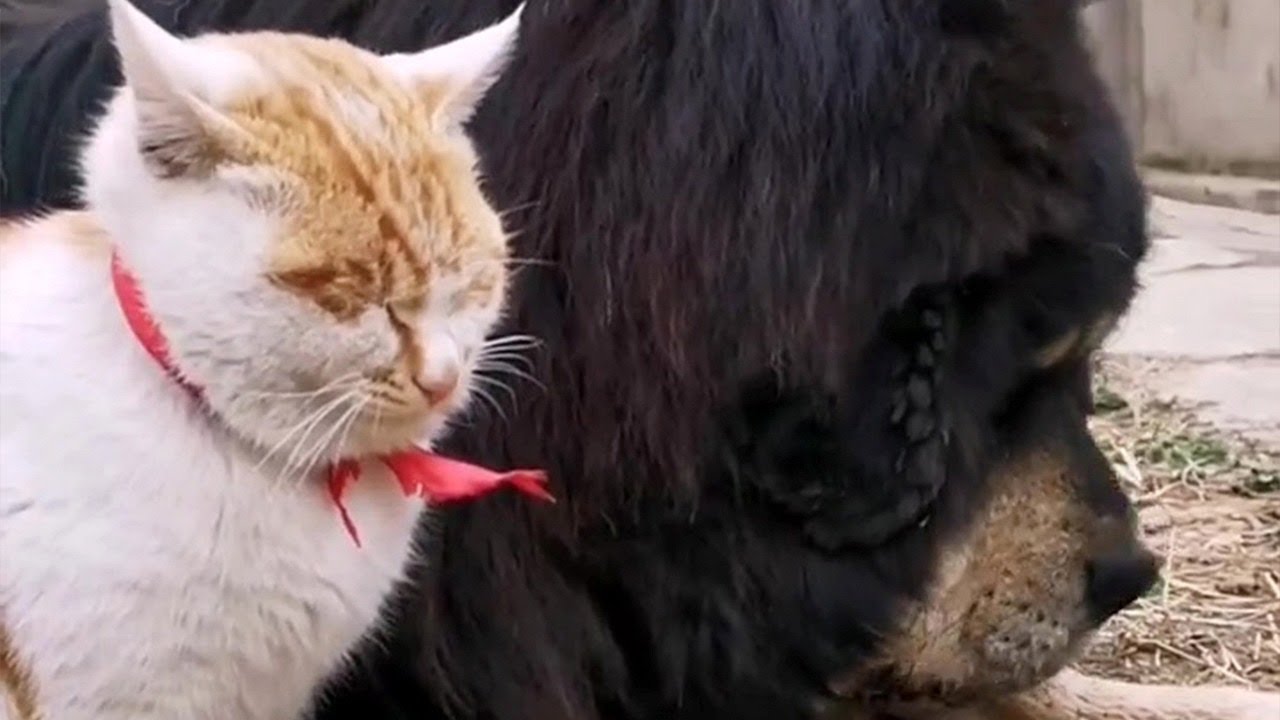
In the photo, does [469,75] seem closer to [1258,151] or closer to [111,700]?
[111,700]

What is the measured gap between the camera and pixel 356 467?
1149mm

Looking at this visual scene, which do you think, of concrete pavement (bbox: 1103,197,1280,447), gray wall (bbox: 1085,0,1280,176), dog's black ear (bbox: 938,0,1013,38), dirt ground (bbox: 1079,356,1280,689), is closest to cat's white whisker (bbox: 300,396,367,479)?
dog's black ear (bbox: 938,0,1013,38)

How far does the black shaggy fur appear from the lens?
4.69 feet

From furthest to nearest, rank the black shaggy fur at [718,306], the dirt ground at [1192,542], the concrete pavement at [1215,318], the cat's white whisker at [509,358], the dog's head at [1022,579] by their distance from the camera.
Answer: the concrete pavement at [1215,318] → the dirt ground at [1192,542] → the dog's head at [1022,579] → the black shaggy fur at [718,306] → the cat's white whisker at [509,358]

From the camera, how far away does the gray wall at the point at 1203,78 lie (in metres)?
4.68

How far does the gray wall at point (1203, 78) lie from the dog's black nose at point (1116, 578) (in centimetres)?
308

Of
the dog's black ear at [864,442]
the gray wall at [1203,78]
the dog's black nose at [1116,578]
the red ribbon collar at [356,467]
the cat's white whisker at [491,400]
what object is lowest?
the gray wall at [1203,78]

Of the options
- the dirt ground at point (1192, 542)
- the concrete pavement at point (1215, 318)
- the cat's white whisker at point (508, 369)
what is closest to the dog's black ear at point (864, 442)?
the cat's white whisker at point (508, 369)

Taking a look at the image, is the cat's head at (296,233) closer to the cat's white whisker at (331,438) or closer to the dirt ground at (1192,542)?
the cat's white whisker at (331,438)

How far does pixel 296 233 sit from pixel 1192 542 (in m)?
1.85

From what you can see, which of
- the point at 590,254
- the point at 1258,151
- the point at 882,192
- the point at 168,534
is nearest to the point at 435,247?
the point at 168,534

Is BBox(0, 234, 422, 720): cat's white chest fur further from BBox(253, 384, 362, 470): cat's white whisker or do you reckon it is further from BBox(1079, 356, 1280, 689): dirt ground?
BBox(1079, 356, 1280, 689): dirt ground

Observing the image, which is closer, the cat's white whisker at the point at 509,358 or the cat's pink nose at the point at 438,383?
the cat's pink nose at the point at 438,383

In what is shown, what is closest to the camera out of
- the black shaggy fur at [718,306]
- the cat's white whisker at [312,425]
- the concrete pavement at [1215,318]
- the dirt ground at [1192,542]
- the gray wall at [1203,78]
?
the cat's white whisker at [312,425]
